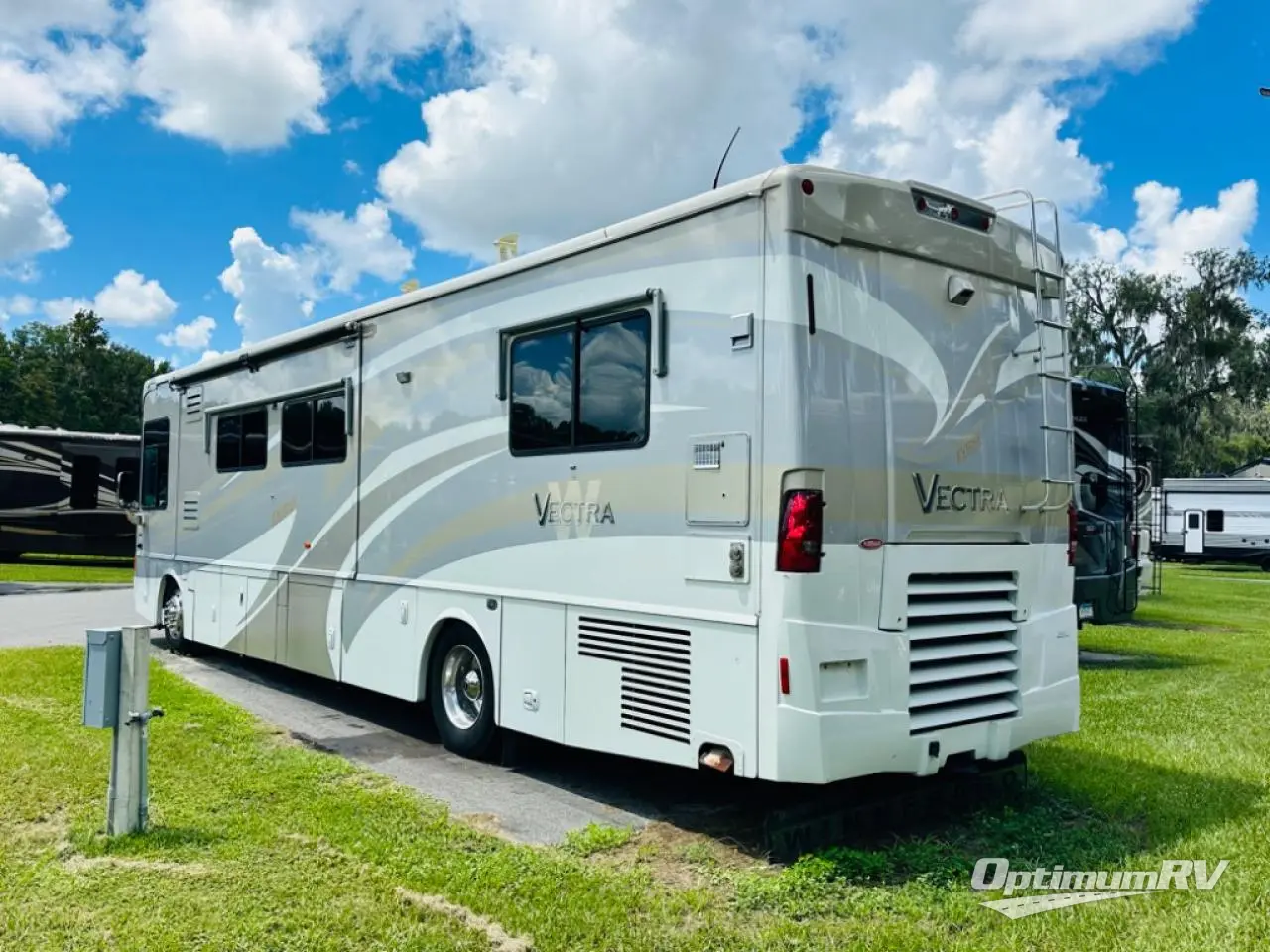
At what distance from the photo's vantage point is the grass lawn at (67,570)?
21.0 metres

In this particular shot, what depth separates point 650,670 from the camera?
543 cm

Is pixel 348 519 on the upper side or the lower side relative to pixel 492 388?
lower

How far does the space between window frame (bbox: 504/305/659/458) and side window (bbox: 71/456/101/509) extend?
19178 mm

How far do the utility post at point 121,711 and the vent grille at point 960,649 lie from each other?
376cm

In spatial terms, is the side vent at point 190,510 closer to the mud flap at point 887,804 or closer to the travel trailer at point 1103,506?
the mud flap at point 887,804

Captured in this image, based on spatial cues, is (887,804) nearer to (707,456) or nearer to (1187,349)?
(707,456)

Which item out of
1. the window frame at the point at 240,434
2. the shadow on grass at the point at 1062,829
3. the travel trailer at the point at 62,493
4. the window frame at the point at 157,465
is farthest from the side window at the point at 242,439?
the travel trailer at the point at 62,493

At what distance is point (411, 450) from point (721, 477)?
3.17 m

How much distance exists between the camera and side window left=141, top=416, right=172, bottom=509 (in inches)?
463

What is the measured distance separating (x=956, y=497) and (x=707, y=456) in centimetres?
135

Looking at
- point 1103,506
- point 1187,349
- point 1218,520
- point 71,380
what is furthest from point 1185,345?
point 71,380

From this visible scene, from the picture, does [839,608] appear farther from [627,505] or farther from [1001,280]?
[1001,280]

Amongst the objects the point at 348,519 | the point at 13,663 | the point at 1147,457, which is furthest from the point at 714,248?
the point at 1147,457

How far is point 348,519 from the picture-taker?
8.25 meters
